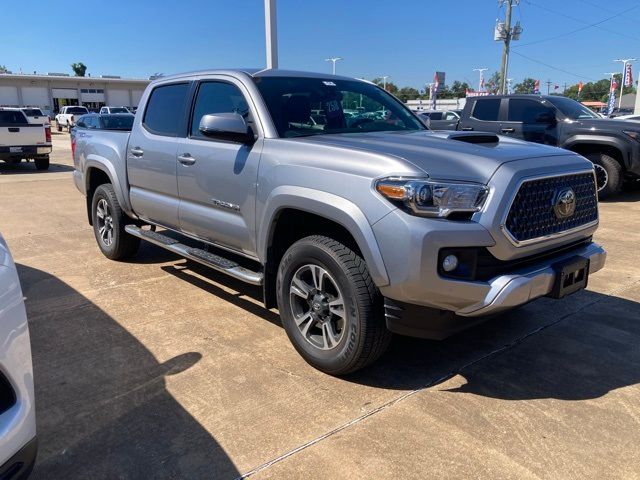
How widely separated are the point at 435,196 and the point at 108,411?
2.17 metres

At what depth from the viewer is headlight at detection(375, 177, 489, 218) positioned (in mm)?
2812

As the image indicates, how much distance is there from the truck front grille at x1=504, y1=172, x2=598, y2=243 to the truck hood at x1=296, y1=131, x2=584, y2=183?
175 mm

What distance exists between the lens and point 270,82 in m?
4.15

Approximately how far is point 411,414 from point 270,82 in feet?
8.57

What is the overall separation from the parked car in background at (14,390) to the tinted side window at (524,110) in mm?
10605

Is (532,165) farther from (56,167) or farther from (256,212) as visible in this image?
(56,167)

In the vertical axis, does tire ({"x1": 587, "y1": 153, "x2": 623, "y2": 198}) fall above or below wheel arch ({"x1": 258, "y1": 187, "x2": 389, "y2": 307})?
below

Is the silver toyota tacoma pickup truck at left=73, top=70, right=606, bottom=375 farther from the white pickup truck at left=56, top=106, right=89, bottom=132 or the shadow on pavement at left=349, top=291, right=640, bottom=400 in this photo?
the white pickup truck at left=56, top=106, right=89, bottom=132

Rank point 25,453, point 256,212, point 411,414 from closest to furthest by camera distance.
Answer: point 25,453 → point 411,414 → point 256,212

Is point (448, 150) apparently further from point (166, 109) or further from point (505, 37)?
point (505, 37)

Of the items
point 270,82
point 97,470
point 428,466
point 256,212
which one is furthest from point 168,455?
point 270,82

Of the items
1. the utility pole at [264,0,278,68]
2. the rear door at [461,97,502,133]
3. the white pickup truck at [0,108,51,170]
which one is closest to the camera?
the rear door at [461,97,502,133]

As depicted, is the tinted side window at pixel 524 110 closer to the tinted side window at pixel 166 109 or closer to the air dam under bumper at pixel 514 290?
the tinted side window at pixel 166 109

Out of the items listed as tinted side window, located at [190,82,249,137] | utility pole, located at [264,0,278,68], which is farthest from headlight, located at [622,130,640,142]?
tinted side window, located at [190,82,249,137]
